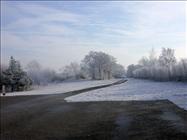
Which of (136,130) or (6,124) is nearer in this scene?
(136,130)

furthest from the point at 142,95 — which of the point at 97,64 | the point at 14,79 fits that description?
the point at 97,64

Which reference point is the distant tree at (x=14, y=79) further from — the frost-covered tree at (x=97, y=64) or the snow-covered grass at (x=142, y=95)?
Result: the frost-covered tree at (x=97, y=64)

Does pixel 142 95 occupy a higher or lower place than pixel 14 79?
lower

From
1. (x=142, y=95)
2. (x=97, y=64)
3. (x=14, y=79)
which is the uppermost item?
(x=97, y=64)

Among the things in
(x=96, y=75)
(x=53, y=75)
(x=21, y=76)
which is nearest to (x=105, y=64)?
(x=96, y=75)

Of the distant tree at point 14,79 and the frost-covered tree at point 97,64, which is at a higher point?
the frost-covered tree at point 97,64

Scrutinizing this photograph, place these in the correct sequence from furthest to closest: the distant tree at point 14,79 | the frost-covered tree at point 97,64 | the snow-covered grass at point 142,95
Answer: the frost-covered tree at point 97,64
the distant tree at point 14,79
the snow-covered grass at point 142,95

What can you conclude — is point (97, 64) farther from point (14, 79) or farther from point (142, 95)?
point (142, 95)

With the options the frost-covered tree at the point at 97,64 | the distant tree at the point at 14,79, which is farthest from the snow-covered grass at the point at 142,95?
the frost-covered tree at the point at 97,64

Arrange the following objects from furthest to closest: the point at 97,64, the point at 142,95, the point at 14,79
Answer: the point at 97,64, the point at 14,79, the point at 142,95

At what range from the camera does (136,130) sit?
8.38 metres

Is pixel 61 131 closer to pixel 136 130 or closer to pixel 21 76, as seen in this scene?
pixel 136 130

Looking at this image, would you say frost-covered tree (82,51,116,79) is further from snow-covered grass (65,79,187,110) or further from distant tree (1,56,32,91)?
snow-covered grass (65,79,187,110)

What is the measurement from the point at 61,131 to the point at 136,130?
109 inches
